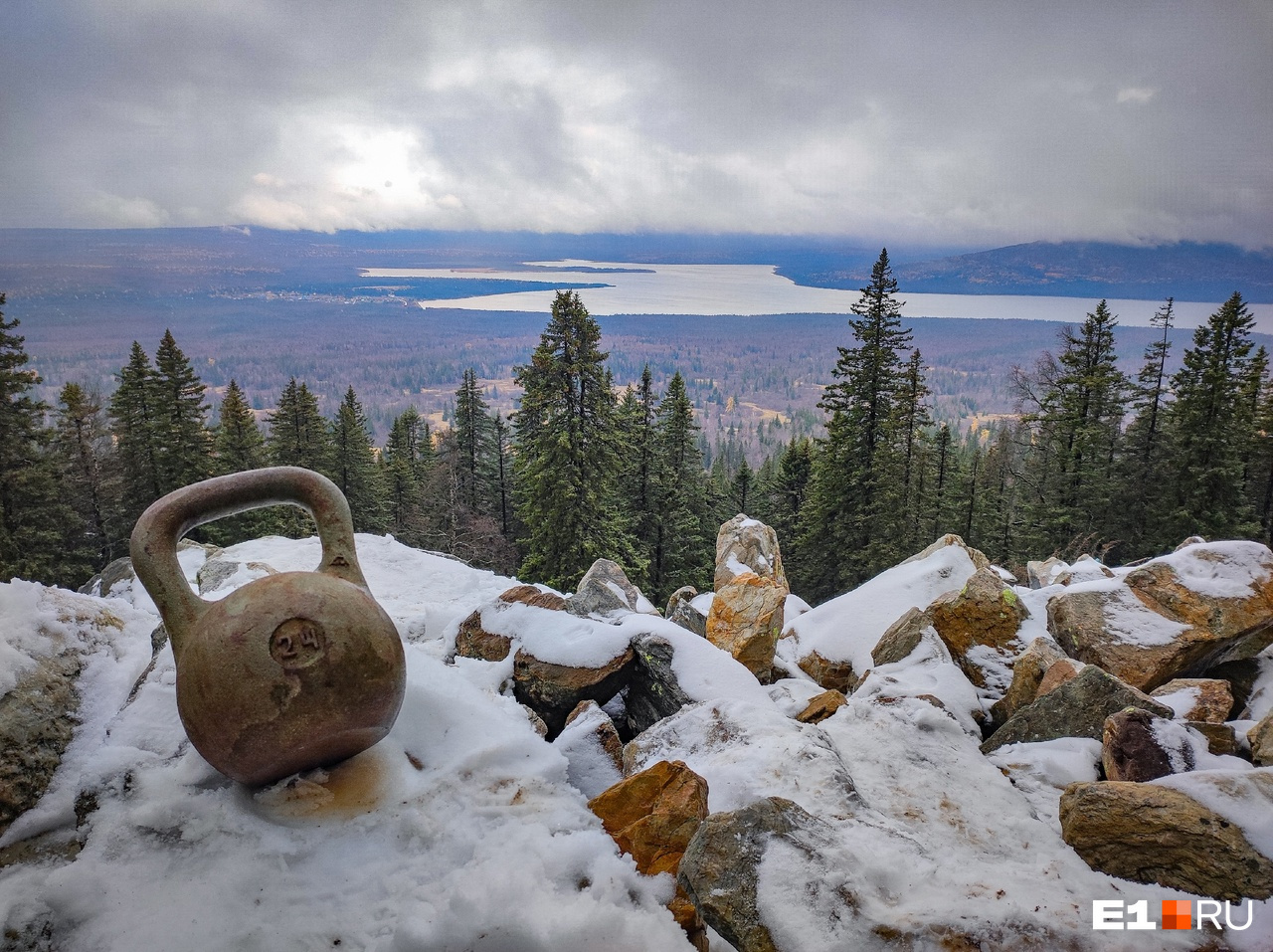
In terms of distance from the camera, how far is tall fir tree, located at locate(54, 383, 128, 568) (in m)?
26.2

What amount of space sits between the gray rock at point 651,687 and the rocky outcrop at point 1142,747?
343 centimetres

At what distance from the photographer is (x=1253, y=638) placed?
6.80 m

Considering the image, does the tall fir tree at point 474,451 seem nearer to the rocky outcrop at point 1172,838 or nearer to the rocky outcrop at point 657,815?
the rocky outcrop at point 657,815

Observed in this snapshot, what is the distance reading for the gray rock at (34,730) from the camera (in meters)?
3.09

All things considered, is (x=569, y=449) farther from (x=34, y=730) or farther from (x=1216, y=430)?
(x=1216, y=430)

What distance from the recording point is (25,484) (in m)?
22.5

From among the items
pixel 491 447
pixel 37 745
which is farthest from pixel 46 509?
pixel 37 745

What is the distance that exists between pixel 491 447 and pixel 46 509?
18.9 m

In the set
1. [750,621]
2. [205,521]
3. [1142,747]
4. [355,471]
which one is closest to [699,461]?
[355,471]

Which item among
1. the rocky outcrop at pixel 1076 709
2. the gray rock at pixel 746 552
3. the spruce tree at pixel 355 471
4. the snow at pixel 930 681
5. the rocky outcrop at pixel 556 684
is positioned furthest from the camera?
the spruce tree at pixel 355 471

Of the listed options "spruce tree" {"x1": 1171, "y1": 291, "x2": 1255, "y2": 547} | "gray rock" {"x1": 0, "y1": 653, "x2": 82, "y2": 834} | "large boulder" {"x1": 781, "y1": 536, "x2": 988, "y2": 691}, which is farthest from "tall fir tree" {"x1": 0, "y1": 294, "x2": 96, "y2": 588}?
"spruce tree" {"x1": 1171, "y1": 291, "x2": 1255, "y2": 547}

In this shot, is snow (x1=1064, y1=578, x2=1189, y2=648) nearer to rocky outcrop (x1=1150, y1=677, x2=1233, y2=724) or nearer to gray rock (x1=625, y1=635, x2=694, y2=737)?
rocky outcrop (x1=1150, y1=677, x2=1233, y2=724)

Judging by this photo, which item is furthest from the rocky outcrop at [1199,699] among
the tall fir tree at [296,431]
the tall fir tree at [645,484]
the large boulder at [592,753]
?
the tall fir tree at [296,431]

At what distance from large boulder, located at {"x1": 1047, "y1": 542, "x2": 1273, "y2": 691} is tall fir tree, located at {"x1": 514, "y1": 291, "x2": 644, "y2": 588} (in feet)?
50.4
